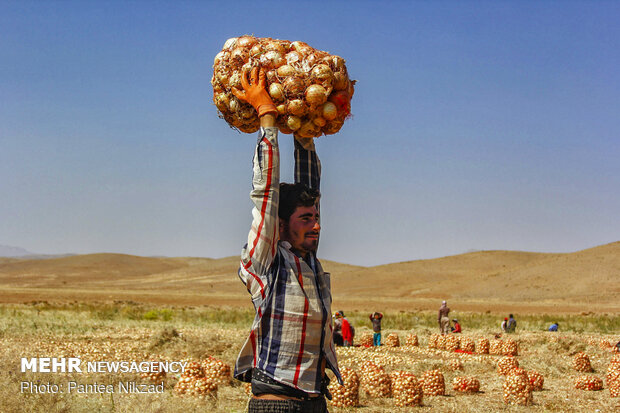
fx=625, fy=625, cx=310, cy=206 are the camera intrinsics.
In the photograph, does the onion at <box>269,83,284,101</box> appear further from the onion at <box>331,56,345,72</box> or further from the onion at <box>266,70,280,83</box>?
the onion at <box>331,56,345,72</box>

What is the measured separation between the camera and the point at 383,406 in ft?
29.2

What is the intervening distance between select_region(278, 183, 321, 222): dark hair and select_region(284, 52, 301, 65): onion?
2.46 ft

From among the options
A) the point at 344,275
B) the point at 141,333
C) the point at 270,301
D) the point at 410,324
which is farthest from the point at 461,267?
the point at 270,301

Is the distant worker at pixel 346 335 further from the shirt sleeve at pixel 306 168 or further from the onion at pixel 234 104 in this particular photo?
the onion at pixel 234 104

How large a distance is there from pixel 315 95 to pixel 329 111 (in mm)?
150

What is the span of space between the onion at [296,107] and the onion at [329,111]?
148 mm

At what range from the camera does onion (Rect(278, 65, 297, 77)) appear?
3.60 meters

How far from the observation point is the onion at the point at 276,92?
356 cm

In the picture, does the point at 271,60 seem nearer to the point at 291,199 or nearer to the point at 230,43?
the point at 230,43

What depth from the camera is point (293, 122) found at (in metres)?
3.66

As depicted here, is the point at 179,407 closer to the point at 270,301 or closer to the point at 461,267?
the point at 270,301

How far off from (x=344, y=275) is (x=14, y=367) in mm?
90692

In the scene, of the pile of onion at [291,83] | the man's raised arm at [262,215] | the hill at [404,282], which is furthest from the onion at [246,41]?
the hill at [404,282]

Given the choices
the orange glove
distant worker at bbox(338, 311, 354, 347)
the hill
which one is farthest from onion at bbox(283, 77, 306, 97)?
the hill
